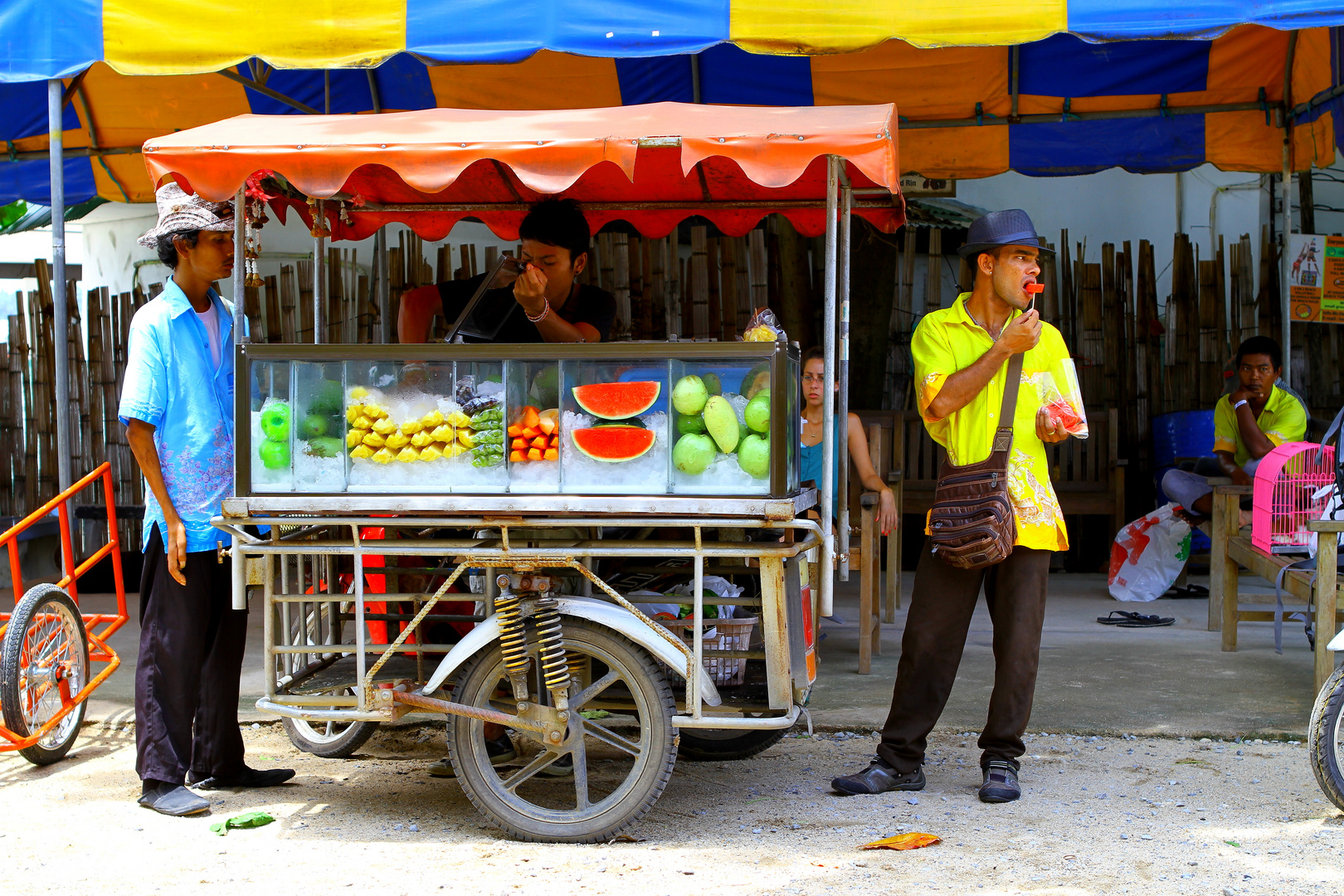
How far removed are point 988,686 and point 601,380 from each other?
8.17ft

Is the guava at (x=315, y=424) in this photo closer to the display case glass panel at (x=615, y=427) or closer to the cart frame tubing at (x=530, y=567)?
the cart frame tubing at (x=530, y=567)

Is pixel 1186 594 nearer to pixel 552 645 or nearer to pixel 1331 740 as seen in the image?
pixel 1331 740

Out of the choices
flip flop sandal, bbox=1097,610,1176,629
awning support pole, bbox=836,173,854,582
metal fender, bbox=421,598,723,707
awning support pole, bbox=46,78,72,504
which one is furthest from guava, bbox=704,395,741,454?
flip flop sandal, bbox=1097,610,1176,629

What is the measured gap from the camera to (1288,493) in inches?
187

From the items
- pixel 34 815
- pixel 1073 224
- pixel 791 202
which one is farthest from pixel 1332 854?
pixel 1073 224

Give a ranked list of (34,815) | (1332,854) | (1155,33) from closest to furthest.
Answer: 1. (1332,854)
2. (34,815)
3. (1155,33)

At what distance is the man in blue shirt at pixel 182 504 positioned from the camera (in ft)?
11.4

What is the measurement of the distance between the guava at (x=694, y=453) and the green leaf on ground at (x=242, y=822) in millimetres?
1579

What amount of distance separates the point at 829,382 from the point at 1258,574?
3179mm

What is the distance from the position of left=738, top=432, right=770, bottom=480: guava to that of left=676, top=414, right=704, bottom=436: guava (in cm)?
13

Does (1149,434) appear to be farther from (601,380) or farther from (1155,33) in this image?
(601,380)

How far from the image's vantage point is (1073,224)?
8.67m

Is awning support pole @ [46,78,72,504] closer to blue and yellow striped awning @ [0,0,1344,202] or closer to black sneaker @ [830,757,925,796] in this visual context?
blue and yellow striped awning @ [0,0,1344,202]

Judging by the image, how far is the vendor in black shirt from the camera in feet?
12.4
